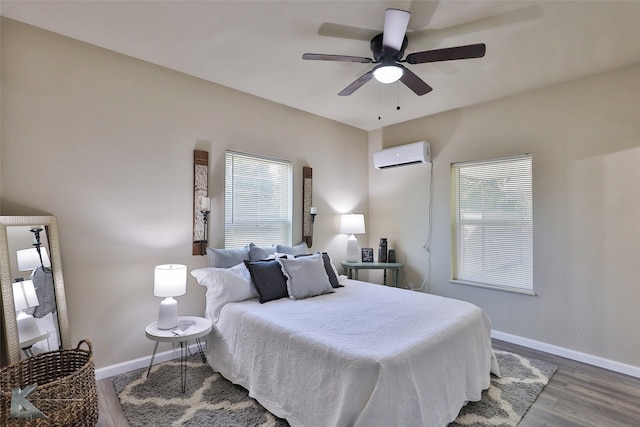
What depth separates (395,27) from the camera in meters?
2.02

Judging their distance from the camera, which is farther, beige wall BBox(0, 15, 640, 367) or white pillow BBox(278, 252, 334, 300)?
white pillow BBox(278, 252, 334, 300)

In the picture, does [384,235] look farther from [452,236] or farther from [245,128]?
[245,128]

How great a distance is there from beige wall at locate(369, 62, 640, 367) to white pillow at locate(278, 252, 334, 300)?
6.25 ft

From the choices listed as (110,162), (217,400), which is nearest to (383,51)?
(110,162)

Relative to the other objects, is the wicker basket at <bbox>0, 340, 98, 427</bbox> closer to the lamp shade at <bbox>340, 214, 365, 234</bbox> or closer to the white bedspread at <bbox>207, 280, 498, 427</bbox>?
the white bedspread at <bbox>207, 280, 498, 427</bbox>

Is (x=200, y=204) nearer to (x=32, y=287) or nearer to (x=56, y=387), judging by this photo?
(x=32, y=287)

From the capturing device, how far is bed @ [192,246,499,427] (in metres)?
1.68

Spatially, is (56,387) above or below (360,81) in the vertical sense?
below

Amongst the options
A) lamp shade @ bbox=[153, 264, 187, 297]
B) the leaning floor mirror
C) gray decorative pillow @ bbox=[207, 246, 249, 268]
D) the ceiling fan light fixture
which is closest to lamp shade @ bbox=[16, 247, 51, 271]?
the leaning floor mirror

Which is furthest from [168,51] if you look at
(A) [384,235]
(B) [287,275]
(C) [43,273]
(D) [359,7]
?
(A) [384,235]

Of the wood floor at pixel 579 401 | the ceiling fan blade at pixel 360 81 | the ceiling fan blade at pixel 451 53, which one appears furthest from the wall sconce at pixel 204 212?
the ceiling fan blade at pixel 451 53

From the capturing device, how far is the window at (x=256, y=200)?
351 centimetres

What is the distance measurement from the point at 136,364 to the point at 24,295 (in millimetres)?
1060

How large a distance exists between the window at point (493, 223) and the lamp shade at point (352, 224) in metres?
1.19
